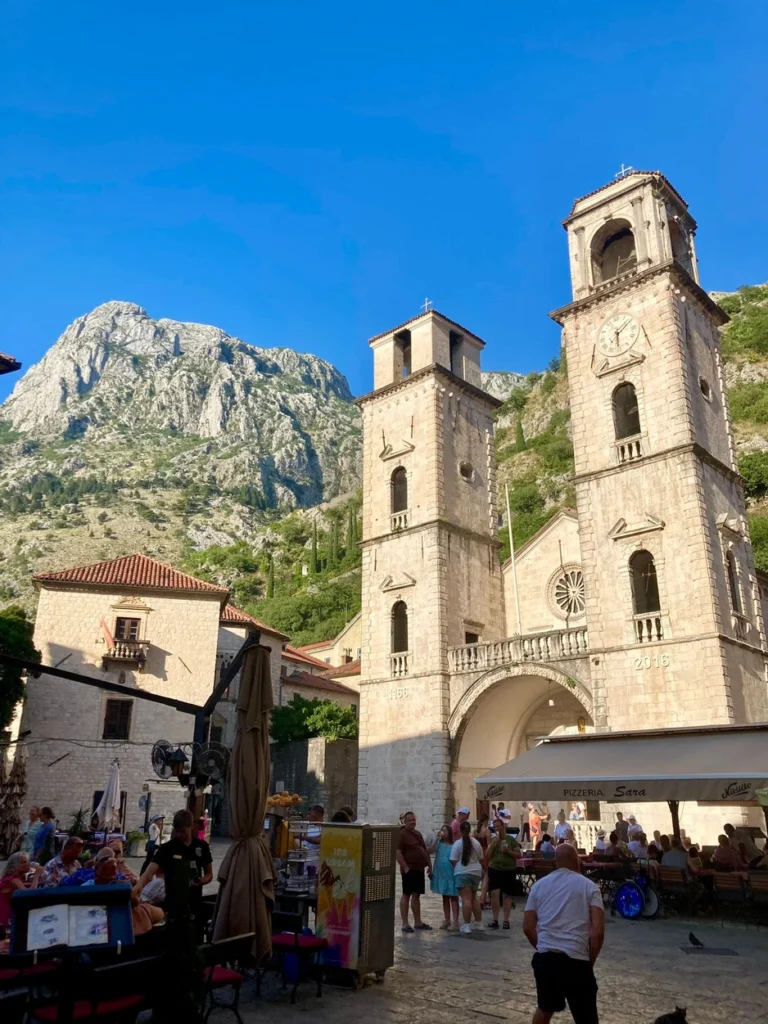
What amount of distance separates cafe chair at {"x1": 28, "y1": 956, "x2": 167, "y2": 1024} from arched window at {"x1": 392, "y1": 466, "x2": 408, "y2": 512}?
861 inches

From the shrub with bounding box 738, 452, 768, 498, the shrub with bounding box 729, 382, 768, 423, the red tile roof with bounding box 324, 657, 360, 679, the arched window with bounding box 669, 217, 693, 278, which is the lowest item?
the red tile roof with bounding box 324, 657, 360, 679

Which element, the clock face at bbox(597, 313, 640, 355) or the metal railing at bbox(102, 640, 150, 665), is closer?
the clock face at bbox(597, 313, 640, 355)

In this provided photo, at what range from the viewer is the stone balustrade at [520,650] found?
69.5 feet

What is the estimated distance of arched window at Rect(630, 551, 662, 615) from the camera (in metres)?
20.5

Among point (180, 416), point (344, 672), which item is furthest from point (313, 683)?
point (180, 416)

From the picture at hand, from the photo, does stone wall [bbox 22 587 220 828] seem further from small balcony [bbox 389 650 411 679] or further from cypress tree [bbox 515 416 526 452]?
cypress tree [bbox 515 416 526 452]

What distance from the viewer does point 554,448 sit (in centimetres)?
7288

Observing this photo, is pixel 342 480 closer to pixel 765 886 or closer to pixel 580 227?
pixel 580 227

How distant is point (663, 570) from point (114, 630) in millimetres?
20173

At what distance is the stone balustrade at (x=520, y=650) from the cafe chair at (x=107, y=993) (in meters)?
16.9

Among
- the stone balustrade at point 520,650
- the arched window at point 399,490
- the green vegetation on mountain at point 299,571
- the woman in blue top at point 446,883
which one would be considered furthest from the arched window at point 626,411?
the green vegetation on mountain at point 299,571

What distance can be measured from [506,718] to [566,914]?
20.2 meters

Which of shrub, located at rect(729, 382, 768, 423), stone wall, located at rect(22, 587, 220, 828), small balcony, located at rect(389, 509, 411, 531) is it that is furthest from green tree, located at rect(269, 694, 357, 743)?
shrub, located at rect(729, 382, 768, 423)

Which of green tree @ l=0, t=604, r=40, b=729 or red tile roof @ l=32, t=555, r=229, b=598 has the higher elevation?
red tile roof @ l=32, t=555, r=229, b=598
